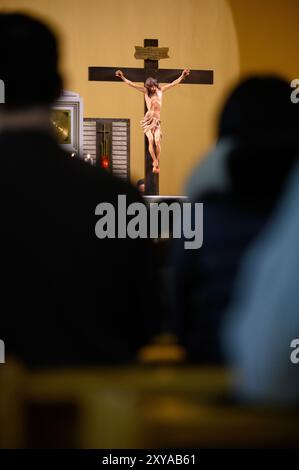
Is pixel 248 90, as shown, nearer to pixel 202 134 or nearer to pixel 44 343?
pixel 44 343

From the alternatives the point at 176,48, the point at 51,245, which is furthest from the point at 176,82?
the point at 51,245

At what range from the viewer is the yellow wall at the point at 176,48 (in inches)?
359

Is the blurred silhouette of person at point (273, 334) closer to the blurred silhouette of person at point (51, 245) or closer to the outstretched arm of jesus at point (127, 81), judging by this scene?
the blurred silhouette of person at point (51, 245)

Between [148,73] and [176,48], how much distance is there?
490 millimetres

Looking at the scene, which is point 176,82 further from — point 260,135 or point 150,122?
point 260,135

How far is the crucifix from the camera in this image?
8945 millimetres

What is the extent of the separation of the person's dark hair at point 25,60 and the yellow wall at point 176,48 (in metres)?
7.19

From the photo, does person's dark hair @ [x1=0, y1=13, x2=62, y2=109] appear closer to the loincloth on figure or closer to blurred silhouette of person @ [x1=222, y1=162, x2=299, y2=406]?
blurred silhouette of person @ [x1=222, y1=162, x2=299, y2=406]

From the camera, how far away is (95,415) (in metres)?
1.22

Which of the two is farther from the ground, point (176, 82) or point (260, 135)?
point (176, 82)

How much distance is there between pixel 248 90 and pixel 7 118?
1.76 ft

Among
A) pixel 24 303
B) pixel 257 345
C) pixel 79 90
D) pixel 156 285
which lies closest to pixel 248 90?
pixel 156 285

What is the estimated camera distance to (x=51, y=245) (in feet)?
5.66

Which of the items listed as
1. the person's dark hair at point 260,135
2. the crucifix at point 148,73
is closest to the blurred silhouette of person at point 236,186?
the person's dark hair at point 260,135
